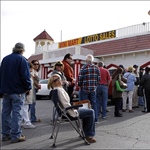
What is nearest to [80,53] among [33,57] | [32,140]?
[33,57]

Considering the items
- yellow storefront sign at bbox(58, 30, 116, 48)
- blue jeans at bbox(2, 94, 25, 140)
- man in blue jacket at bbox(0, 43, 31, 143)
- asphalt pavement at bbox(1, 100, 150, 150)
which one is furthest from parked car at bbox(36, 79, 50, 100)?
man in blue jacket at bbox(0, 43, 31, 143)

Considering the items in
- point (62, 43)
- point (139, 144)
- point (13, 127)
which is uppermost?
point (62, 43)

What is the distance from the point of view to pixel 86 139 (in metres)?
4.54

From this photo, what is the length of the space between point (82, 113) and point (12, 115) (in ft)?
4.37

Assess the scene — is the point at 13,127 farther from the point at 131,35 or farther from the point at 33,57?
the point at 33,57

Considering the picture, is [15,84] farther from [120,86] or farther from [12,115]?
[120,86]

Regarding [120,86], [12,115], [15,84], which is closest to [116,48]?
[120,86]

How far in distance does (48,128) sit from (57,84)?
1.62 m

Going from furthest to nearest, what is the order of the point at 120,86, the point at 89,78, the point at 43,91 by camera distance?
the point at 43,91 → the point at 120,86 → the point at 89,78

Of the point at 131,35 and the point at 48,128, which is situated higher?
the point at 131,35

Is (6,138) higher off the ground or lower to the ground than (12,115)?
lower

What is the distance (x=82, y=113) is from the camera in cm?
455

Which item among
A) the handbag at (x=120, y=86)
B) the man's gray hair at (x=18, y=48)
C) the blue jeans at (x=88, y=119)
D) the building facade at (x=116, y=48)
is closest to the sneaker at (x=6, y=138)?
the blue jeans at (x=88, y=119)

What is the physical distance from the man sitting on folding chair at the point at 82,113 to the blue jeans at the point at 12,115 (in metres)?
0.71
